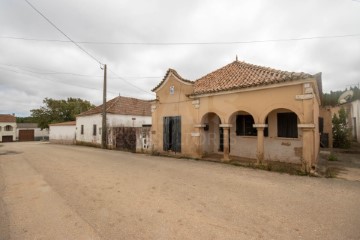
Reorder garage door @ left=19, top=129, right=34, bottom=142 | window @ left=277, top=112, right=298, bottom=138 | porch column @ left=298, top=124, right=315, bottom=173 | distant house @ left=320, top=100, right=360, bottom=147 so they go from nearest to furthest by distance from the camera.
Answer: porch column @ left=298, top=124, right=315, bottom=173 < window @ left=277, top=112, right=298, bottom=138 < distant house @ left=320, top=100, right=360, bottom=147 < garage door @ left=19, top=129, right=34, bottom=142

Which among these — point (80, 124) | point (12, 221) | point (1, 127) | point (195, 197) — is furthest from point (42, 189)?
point (1, 127)

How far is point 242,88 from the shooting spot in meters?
9.21

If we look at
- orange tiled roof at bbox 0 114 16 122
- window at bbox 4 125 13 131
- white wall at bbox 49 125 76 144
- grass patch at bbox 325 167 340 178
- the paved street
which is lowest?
the paved street

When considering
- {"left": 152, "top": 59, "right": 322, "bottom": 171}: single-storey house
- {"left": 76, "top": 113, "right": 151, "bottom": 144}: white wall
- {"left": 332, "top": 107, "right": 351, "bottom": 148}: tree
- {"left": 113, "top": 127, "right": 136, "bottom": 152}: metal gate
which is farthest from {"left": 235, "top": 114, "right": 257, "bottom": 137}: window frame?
{"left": 76, "top": 113, "right": 151, "bottom": 144}: white wall

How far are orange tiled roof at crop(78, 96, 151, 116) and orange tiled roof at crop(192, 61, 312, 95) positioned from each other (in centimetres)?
1145

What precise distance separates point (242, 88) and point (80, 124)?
21.1 metres

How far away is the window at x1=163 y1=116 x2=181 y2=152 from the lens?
1197cm

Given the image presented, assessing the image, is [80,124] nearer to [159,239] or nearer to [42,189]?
[42,189]

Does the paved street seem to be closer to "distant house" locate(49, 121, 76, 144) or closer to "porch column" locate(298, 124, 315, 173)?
"porch column" locate(298, 124, 315, 173)

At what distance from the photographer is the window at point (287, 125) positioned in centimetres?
940

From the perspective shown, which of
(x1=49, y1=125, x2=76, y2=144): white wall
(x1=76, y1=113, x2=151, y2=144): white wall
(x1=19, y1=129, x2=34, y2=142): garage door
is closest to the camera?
(x1=76, y1=113, x2=151, y2=144): white wall

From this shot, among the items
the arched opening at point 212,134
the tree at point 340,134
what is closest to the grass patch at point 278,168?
the arched opening at point 212,134

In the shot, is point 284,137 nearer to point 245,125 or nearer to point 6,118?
point 245,125

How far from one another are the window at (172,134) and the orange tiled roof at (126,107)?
393 inches
